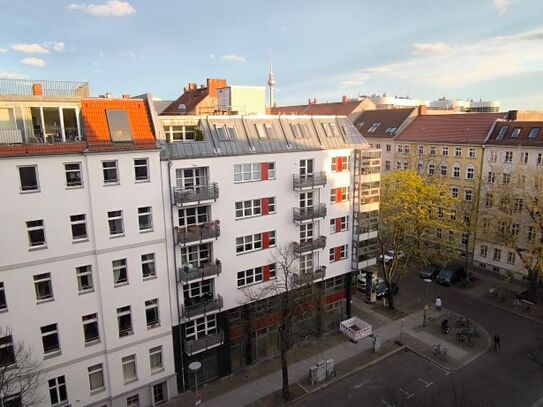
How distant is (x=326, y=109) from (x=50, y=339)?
6373 cm

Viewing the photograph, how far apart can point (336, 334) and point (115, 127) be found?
77.9 ft

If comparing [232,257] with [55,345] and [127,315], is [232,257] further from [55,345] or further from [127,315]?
[55,345]

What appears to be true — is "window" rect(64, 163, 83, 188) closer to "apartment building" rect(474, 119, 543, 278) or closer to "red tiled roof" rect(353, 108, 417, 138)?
"apartment building" rect(474, 119, 543, 278)

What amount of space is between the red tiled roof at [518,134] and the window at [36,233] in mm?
43275

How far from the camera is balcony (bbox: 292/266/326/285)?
28.8 metres

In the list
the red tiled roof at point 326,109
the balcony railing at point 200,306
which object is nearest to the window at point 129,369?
the balcony railing at point 200,306

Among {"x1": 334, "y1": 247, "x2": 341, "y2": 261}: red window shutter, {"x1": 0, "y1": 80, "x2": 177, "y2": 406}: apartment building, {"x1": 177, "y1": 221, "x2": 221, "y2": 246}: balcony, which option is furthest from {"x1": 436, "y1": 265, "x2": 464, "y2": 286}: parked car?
{"x1": 0, "y1": 80, "x2": 177, "y2": 406}: apartment building

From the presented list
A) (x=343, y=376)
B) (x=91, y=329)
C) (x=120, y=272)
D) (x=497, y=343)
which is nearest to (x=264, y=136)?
(x=120, y=272)

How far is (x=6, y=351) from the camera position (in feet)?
66.6

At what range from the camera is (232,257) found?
2727 cm

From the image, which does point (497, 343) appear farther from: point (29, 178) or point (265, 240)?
point (29, 178)

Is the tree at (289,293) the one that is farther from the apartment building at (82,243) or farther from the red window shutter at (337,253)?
the apartment building at (82,243)

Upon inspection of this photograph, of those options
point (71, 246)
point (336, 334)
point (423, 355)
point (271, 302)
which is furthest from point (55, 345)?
point (423, 355)

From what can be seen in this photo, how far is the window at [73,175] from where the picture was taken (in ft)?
67.8
